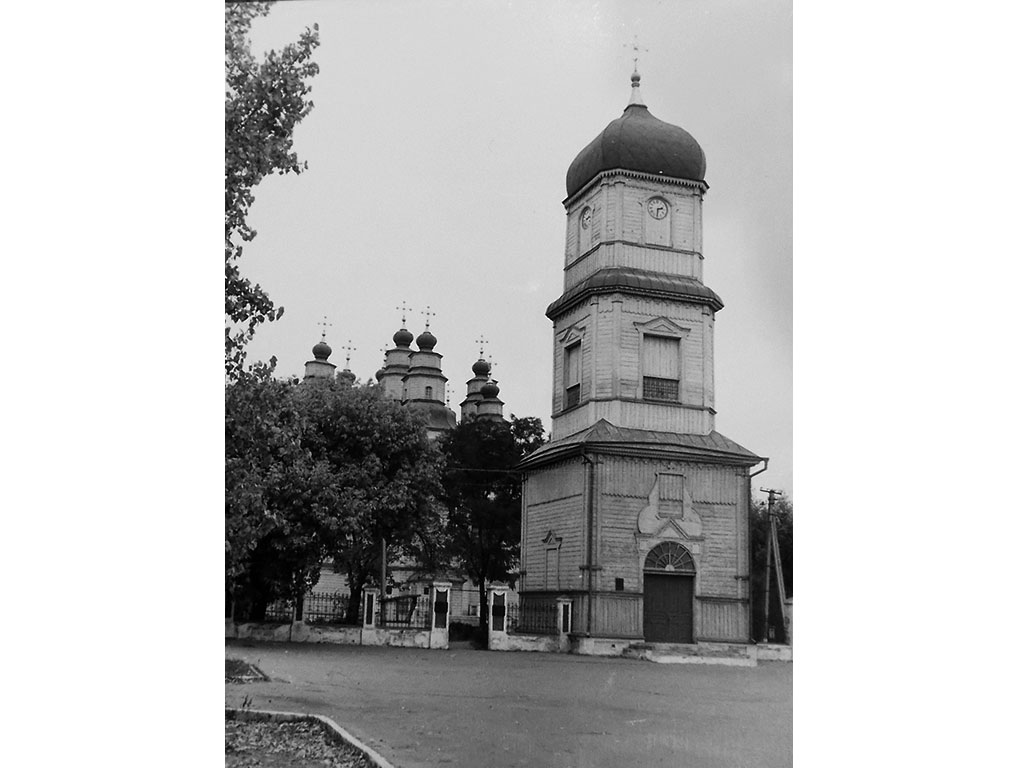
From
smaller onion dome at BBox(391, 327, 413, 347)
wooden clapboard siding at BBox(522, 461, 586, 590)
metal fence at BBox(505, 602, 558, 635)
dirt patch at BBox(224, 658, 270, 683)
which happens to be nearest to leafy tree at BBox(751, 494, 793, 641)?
wooden clapboard siding at BBox(522, 461, 586, 590)

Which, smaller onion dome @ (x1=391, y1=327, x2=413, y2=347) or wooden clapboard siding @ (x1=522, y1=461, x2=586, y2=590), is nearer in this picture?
wooden clapboard siding @ (x1=522, y1=461, x2=586, y2=590)

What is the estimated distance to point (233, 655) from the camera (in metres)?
5.84

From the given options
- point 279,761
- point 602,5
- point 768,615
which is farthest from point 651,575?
point 602,5

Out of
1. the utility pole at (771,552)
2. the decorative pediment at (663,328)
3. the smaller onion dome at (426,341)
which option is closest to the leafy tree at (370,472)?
the smaller onion dome at (426,341)

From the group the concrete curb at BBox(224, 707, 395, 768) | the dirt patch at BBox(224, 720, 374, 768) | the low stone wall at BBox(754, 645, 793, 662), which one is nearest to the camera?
the concrete curb at BBox(224, 707, 395, 768)

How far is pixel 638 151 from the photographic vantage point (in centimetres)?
585

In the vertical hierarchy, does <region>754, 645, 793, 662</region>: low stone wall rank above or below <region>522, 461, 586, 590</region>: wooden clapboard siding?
below

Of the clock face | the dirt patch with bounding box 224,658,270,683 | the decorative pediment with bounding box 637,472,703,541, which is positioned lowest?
the dirt patch with bounding box 224,658,270,683

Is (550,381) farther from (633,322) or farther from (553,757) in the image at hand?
(553,757)

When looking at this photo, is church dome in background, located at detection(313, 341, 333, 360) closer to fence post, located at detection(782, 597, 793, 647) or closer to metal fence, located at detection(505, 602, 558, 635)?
metal fence, located at detection(505, 602, 558, 635)

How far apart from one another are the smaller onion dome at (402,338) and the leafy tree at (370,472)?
0.28 metres

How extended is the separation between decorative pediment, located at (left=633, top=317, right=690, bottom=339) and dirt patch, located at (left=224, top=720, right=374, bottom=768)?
2.35 meters

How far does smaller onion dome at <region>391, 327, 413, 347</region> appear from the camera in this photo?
595 cm

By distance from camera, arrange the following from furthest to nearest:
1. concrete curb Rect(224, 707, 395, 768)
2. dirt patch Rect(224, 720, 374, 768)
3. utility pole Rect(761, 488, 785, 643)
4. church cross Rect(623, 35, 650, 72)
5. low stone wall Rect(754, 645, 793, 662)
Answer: church cross Rect(623, 35, 650, 72), utility pole Rect(761, 488, 785, 643), low stone wall Rect(754, 645, 793, 662), dirt patch Rect(224, 720, 374, 768), concrete curb Rect(224, 707, 395, 768)
